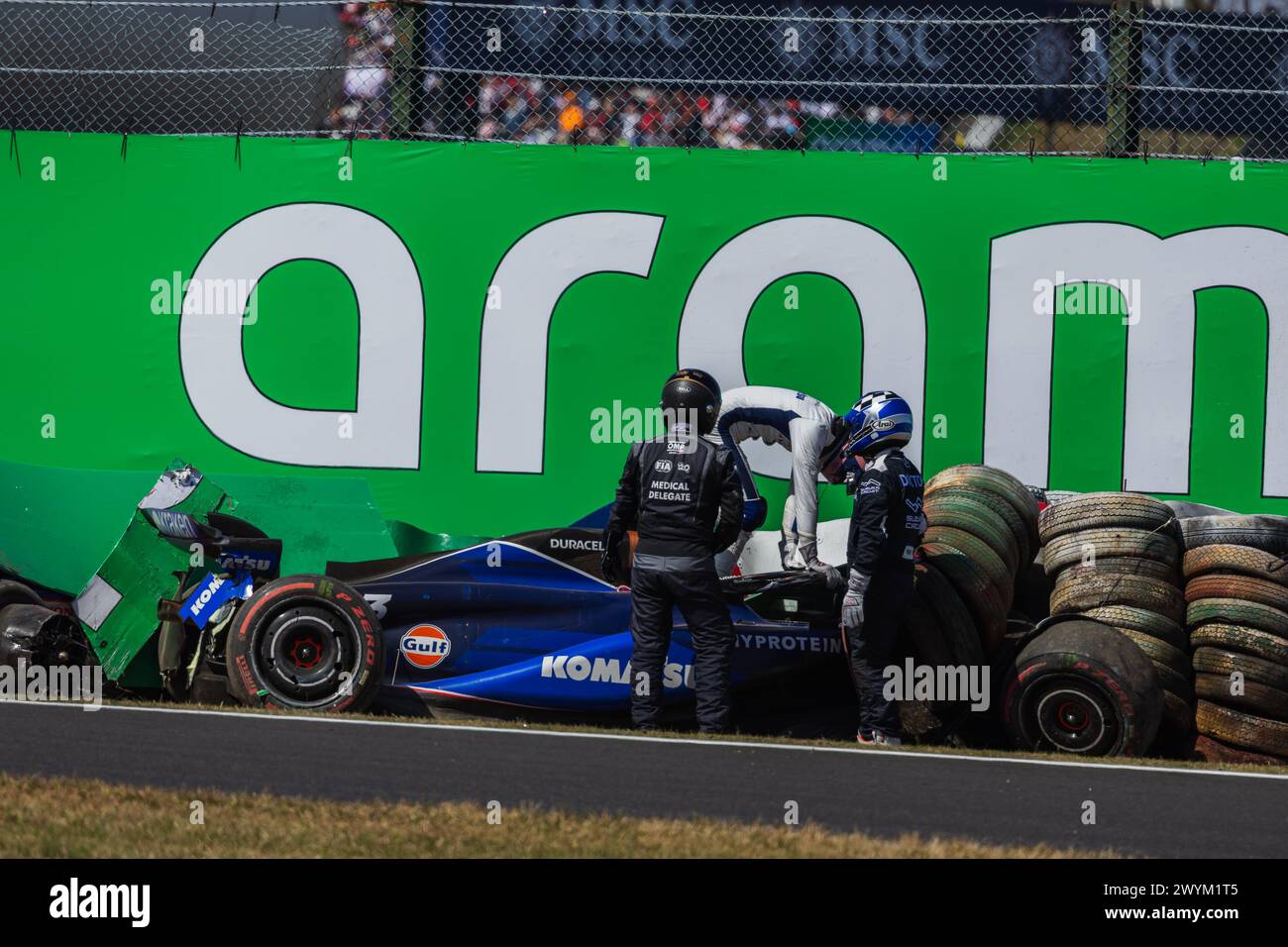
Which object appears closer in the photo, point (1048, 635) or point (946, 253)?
point (1048, 635)

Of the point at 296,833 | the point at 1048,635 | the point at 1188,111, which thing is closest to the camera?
the point at 296,833

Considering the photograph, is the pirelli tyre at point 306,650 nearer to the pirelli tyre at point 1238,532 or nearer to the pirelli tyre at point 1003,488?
the pirelli tyre at point 1003,488

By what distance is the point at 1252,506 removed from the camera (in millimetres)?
9945

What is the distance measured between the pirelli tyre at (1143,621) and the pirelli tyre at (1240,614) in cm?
14

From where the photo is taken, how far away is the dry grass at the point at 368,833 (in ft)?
16.5

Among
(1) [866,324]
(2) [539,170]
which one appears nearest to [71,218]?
(2) [539,170]

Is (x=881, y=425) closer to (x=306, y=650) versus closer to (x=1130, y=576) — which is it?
(x=1130, y=576)

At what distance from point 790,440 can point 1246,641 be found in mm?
2779

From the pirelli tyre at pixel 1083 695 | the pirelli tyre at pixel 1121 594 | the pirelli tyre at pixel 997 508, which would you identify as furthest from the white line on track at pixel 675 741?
the pirelli tyre at pixel 997 508

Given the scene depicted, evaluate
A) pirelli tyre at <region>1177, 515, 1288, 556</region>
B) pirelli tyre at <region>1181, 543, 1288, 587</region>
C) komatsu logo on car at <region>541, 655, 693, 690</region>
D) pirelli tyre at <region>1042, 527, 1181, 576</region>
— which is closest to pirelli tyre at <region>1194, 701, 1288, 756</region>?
pirelli tyre at <region>1181, 543, 1288, 587</region>

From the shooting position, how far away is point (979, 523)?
883 centimetres

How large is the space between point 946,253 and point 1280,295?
208 centimetres

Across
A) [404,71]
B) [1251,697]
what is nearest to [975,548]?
[1251,697]
